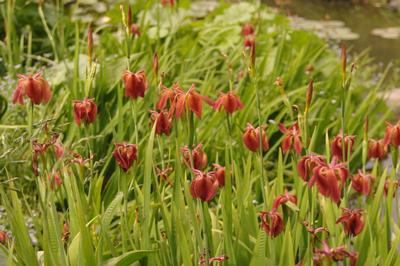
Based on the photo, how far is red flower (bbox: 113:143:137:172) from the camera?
147 cm

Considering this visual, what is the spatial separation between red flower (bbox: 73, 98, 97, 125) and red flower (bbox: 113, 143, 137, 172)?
124 millimetres

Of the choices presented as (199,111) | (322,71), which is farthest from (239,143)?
(322,71)

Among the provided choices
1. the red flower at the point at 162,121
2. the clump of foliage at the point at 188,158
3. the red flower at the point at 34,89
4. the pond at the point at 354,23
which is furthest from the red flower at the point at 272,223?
the pond at the point at 354,23

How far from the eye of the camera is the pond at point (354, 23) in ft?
20.1

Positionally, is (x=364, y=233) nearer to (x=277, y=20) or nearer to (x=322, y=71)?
(x=322, y=71)

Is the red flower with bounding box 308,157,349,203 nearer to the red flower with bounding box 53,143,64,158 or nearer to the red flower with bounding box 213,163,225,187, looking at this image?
the red flower with bounding box 213,163,225,187

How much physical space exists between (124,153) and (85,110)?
0.15 meters

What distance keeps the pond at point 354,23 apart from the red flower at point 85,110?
160 inches

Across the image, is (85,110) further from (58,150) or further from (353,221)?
(353,221)

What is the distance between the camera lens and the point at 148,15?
420 cm

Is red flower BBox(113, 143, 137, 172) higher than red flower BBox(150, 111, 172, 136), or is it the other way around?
red flower BBox(150, 111, 172, 136)

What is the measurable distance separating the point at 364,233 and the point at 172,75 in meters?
1.67

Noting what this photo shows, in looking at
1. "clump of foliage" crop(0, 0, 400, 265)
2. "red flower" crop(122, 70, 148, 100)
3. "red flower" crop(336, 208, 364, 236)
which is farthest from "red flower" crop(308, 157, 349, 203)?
"red flower" crop(122, 70, 148, 100)

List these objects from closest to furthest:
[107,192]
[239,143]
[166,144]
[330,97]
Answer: [107,192] < [239,143] < [166,144] < [330,97]
